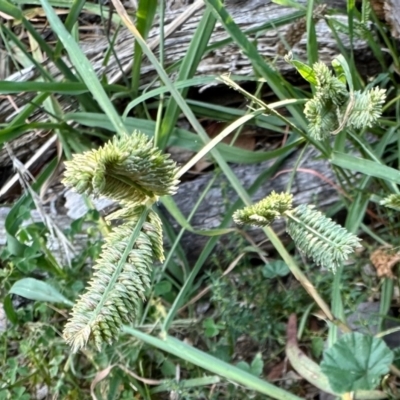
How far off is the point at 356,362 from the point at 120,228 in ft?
1.44

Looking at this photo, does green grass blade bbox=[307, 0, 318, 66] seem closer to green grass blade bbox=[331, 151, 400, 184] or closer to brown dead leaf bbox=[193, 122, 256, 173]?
green grass blade bbox=[331, 151, 400, 184]

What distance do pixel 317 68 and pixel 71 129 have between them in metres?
0.67

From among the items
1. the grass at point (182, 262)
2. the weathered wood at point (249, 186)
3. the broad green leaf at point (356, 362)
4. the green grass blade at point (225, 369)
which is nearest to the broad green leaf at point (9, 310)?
the grass at point (182, 262)

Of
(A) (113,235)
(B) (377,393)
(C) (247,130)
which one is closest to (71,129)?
(C) (247,130)

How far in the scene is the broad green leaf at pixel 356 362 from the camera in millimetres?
849

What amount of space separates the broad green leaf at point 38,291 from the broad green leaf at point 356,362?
19.9 inches

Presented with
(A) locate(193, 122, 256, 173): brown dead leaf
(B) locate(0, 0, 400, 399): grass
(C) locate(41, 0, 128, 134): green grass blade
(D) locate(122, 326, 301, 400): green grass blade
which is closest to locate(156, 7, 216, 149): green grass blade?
(B) locate(0, 0, 400, 399): grass

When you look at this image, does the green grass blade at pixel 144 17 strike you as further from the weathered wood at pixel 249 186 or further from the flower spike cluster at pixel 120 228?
the flower spike cluster at pixel 120 228

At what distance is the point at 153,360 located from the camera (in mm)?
1167

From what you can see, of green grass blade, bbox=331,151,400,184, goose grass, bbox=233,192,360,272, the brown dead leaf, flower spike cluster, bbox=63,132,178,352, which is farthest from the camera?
the brown dead leaf

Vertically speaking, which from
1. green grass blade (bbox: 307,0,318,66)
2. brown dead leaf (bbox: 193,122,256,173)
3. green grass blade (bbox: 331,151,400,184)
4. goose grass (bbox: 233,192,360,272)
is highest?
green grass blade (bbox: 307,0,318,66)

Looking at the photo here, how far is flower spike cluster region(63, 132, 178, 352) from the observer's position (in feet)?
1.70

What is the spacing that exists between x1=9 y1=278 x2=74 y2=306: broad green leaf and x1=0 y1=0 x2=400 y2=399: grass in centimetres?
1

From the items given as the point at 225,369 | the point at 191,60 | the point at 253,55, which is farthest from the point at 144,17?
the point at 225,369
